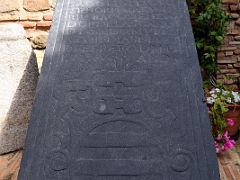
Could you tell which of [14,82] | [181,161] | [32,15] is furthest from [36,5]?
[181,161]

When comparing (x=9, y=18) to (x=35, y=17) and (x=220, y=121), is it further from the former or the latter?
(x=220, y=121)

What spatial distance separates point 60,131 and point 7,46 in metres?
1.19

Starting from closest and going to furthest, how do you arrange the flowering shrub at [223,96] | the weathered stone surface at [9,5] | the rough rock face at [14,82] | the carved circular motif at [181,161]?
the carved circular motif at [181,161]
the rough rock face at [14,82]
the flowering shrub at [223,96]
the weathered stone surface at [9,5]

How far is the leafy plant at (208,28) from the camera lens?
3.00 meters

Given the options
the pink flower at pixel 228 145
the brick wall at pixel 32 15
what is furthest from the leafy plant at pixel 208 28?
the brick wall at pixel 32 15

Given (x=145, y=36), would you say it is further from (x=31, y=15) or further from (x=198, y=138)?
(x=31, y=15)

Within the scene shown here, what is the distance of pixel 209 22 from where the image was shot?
10.2 ft

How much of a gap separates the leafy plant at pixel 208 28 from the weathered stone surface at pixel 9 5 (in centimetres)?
172

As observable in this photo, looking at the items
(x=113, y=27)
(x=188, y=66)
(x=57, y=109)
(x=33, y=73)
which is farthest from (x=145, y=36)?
(x=33, y=73)

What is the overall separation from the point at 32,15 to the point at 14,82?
0.96 meters

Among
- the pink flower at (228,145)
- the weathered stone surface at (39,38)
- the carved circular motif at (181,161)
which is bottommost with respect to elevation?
the pink flower at (228,145)

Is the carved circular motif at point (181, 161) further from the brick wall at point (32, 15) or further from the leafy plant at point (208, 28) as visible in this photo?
the brick wall at point (32, 15)

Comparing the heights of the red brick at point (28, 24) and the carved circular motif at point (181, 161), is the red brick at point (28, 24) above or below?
below

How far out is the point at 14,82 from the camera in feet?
7.77
